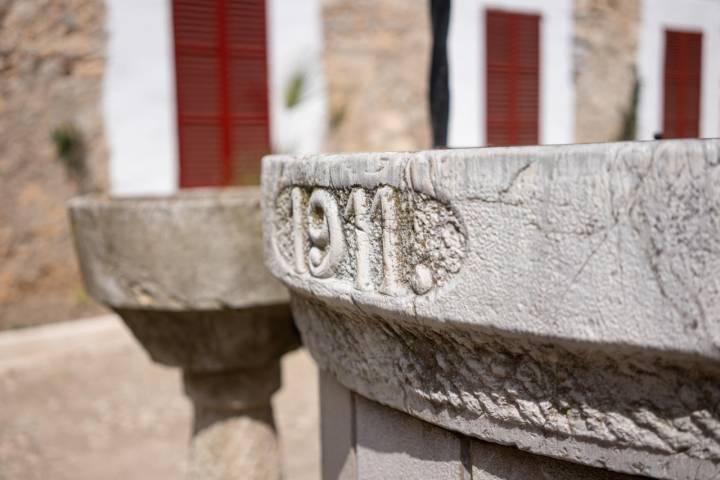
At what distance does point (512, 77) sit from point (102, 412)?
5157 millimetres

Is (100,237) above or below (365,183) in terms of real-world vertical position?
below

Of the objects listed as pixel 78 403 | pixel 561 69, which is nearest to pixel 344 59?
pixel 561 69

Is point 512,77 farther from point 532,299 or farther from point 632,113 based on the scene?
point 532,299

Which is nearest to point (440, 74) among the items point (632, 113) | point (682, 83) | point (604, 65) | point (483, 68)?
point (483, 68)

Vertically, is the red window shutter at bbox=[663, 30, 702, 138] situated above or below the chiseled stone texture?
above

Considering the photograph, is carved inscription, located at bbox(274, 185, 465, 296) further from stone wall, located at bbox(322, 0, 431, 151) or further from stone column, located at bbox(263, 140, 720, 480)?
stone wall, located at bbox(322, 0, 431, 151)

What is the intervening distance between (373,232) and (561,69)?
6.99m

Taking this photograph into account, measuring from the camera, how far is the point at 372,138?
6.41 m

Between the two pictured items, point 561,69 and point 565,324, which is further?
point 561,69

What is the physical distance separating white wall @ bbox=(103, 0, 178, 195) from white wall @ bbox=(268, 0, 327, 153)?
84 cm

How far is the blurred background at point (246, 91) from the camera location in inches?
198

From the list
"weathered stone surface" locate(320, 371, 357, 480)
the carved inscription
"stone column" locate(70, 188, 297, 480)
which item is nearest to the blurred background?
"stone column" locate(70, 188, 297, 480)

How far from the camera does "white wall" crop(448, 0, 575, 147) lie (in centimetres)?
682

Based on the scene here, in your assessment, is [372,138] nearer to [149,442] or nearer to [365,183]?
[149,442]
